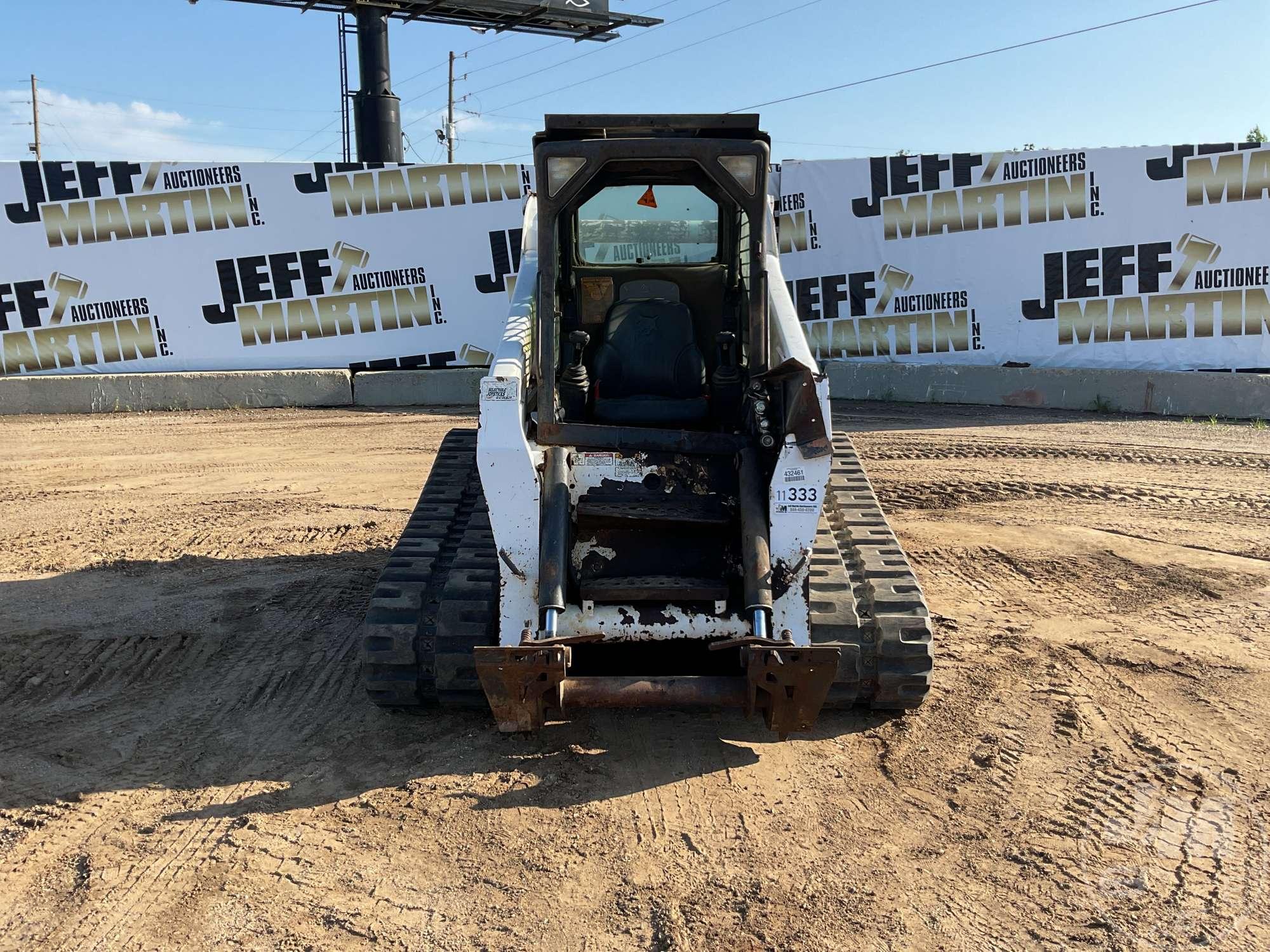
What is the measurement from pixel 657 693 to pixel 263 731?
1.81m

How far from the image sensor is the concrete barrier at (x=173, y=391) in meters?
13.2

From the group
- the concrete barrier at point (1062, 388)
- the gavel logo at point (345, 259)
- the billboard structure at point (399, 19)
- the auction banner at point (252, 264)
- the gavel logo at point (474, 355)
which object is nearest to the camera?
the concrete barrier at point (1062, 388)

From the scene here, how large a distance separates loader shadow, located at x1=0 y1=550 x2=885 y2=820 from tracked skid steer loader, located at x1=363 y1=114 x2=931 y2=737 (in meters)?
0.23

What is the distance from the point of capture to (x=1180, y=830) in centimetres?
337

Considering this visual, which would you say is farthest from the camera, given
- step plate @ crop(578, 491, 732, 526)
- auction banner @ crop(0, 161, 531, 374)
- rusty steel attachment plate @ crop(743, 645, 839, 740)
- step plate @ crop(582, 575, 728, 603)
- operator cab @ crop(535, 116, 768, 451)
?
auction banner @ crop(0, 161, 531, 374)

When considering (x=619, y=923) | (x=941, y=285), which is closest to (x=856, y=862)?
(x=619, y=923)

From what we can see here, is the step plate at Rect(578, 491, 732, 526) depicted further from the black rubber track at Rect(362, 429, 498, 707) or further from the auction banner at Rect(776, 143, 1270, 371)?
the auction banner at Rect(776, 143, 1270, 371)

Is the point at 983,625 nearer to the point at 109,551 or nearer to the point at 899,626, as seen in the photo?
the point at 899,626

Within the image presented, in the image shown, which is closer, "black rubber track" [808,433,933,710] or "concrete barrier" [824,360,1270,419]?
"black rubber track" [808,433,933,710]

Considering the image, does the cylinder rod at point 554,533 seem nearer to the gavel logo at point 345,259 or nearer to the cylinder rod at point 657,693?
the cylinder rod at point 657,693

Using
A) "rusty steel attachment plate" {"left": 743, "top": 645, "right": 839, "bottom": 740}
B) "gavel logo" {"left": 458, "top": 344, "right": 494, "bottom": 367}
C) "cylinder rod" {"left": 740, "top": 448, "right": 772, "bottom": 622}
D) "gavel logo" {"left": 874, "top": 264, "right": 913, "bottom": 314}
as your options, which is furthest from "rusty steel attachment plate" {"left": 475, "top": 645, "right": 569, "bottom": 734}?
"gavel logo" {"left": 874, "top": 264, "right": 913, "bottom": 314}

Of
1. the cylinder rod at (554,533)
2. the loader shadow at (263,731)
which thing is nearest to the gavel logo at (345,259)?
the loader shadow at (263,731)

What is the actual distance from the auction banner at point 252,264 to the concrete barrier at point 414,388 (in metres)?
0.31

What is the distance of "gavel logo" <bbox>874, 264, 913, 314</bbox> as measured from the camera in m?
13.4
